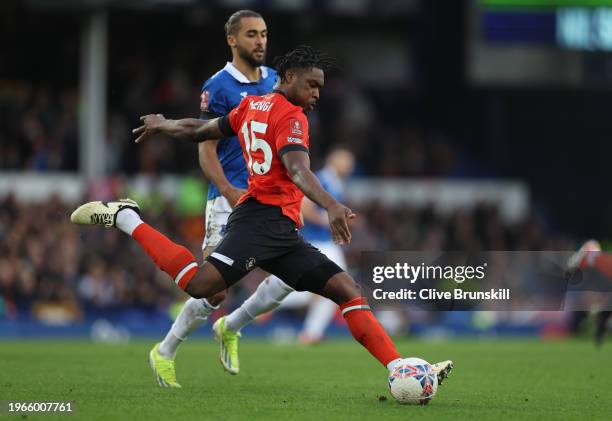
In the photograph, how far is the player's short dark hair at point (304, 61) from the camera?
25.2 feet

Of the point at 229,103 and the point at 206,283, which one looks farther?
the point at 229,103

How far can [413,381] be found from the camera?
740 cm

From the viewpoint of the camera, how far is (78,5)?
21.7 metres

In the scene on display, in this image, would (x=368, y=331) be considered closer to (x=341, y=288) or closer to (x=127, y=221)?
(x=341, y=288)

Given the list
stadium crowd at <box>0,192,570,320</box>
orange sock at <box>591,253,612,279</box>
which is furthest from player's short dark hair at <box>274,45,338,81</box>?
A: stadium crowd at <box>0,192,570,320</box>

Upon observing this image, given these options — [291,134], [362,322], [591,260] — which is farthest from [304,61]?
[591,260]

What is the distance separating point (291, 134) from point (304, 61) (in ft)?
1.80

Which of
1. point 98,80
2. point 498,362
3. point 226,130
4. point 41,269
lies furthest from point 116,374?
point 98,80

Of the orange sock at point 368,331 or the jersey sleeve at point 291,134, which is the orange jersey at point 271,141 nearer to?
the jersey sleeve at point 291,134

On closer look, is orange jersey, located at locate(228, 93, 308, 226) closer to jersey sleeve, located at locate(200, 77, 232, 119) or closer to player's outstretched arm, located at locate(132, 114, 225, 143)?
player's outstretched arm, located at locate(132, 114, 225, 143)

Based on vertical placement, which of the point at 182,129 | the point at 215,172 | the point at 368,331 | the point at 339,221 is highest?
the point at 182,129

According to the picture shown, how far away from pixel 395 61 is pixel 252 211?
19598 mm

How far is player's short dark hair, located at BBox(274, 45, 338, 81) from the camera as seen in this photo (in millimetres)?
7684

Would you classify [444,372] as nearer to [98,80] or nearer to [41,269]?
[41,269]
